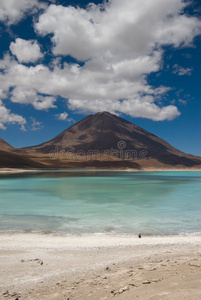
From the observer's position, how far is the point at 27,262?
6.61 meters

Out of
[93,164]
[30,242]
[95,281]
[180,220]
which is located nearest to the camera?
[95,281]

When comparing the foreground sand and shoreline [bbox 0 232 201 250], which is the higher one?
the foreground sand

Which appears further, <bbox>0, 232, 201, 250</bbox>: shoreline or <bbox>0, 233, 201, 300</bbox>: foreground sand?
<bbox>0, 232, 201, 250</bbox>: shoreline

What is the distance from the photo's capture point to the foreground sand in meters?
4.58

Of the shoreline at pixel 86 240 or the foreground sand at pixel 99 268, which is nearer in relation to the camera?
the foreground sand at pixel 99 268

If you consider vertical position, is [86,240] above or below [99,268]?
below

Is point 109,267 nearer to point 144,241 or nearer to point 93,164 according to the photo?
point 144,241

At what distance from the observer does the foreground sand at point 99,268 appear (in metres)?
4.58

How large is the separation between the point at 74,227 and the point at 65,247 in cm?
410

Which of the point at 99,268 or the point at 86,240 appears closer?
the point at 99,268


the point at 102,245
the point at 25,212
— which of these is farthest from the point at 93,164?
A: the point at 102,245

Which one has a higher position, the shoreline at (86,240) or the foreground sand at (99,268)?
the foreground sand at (99,268)

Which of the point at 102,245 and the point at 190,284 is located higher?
the point at 190,284

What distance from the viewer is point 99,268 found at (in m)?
6.08
